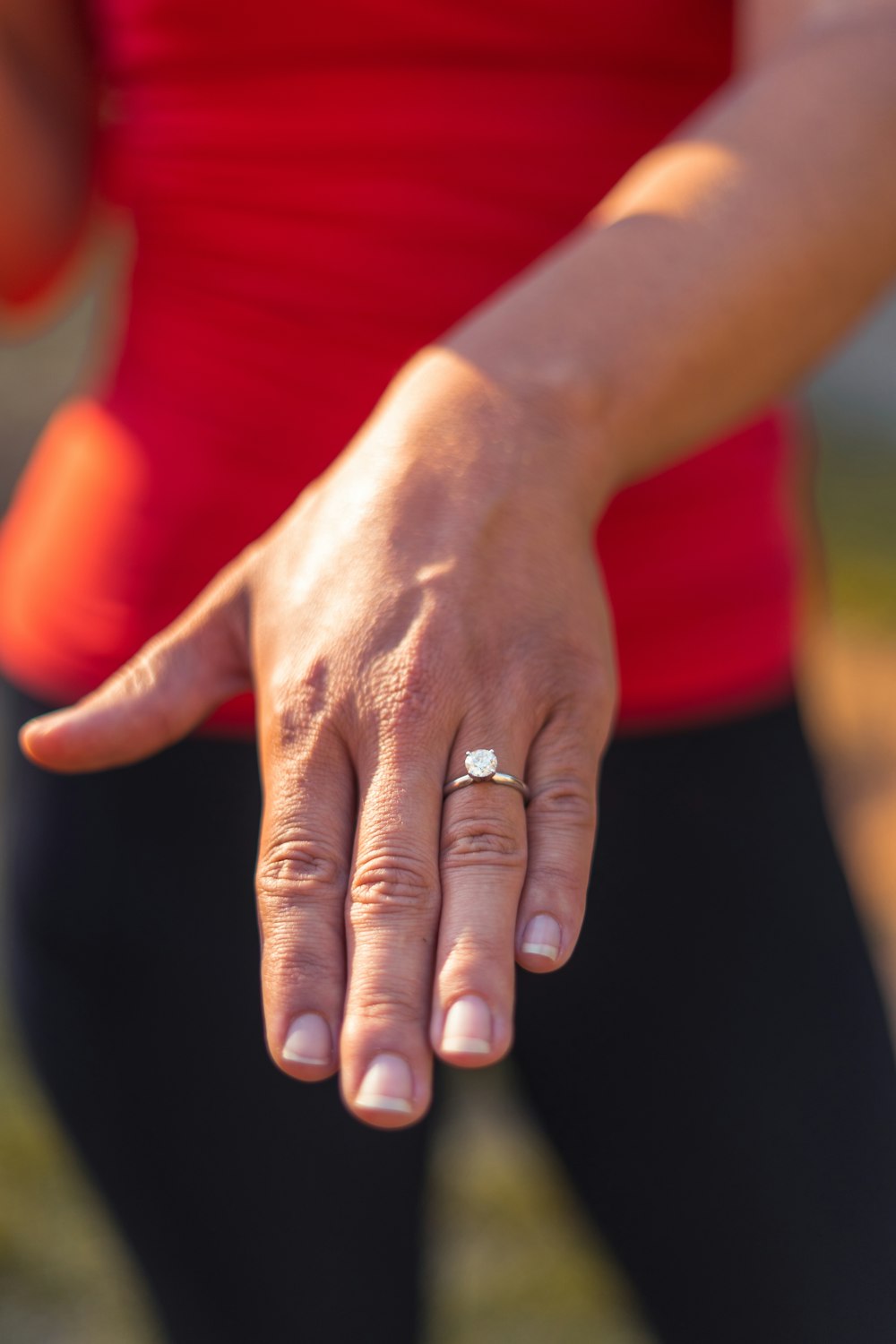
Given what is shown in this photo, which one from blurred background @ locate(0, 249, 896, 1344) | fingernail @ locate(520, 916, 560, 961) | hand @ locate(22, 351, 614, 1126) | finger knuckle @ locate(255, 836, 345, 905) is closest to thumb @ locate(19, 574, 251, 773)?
hand @ locate(22, 351, 614, 1126)

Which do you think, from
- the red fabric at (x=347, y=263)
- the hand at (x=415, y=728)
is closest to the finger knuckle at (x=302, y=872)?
the hand at (x=415, y=728)

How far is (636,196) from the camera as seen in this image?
3.06ft

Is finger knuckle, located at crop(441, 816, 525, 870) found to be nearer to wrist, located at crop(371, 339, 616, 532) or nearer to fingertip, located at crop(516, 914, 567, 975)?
fingertip, located at crop(516, 914, 567, 975)

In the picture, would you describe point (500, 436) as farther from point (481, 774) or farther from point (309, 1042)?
point (309, 1042)

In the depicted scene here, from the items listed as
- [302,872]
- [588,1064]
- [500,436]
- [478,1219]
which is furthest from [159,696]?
[478,1219]

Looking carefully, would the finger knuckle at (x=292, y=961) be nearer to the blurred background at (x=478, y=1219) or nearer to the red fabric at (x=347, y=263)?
the red fabric at (x=347, y=263)

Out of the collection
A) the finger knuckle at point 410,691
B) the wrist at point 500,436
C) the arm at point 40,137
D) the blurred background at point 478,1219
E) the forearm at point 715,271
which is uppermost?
the arm at point 40,137

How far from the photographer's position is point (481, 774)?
0.75 m

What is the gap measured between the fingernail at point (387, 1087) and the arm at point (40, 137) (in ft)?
3.53

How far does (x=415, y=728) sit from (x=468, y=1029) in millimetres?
172

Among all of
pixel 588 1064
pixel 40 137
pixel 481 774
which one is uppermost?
pixel 40 137

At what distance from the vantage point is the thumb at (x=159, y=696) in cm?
86

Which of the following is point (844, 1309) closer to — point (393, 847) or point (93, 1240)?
point (393, 847)

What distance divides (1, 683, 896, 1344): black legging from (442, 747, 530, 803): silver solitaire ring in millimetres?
446
